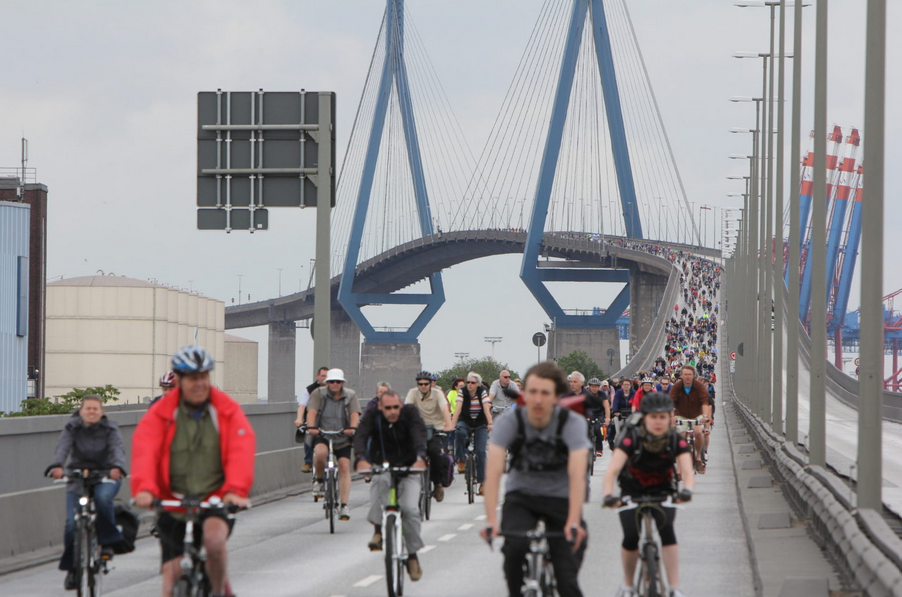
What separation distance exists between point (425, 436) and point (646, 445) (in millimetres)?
2993

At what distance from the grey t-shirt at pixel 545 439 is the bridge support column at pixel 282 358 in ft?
383

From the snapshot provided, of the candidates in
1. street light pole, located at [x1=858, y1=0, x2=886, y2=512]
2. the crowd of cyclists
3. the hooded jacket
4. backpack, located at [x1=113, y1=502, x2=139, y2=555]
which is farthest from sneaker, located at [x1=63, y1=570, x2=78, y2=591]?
street light pole, located at [x1=858, y1=0, x2=886, y2=512]

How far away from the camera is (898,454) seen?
32.3 m

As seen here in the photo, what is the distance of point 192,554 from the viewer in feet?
23.0

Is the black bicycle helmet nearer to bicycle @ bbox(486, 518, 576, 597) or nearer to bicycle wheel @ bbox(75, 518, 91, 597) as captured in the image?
bicycle @ bbox(486, 518, 576, 597)

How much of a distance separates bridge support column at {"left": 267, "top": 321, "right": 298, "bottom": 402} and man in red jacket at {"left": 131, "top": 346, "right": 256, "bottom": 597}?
11686 cm

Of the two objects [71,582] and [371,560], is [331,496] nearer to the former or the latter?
[371,560]

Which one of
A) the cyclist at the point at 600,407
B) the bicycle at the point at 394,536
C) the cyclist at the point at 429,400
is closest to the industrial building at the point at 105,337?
the cyclist at the point at 600,407

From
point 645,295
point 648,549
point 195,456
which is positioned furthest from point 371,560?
point 645,295

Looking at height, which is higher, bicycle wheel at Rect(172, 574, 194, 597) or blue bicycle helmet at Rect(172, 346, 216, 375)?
blue bicycle helmet at Rect(172, 346, 216, 375)

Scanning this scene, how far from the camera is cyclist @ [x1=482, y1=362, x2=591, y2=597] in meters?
7.22

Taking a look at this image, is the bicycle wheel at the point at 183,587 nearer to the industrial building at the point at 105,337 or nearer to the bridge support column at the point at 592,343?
the industrial building at the point at 105,337

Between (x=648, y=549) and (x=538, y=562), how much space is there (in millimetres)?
1448

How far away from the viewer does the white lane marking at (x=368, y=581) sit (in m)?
11.5
